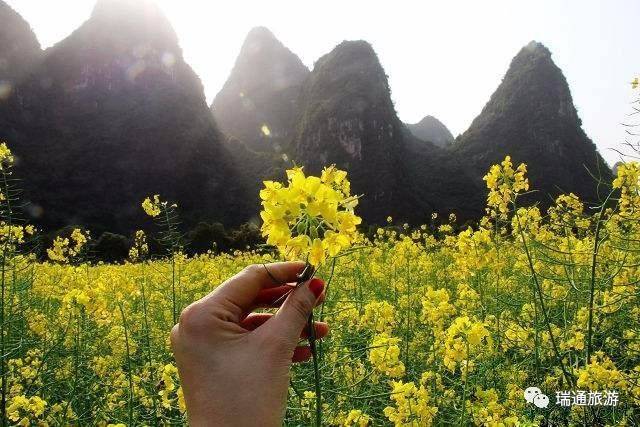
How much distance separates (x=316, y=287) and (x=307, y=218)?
0.21m

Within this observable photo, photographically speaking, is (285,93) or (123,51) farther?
(285,93)

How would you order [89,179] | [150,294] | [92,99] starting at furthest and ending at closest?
[92,99] → [89,179] → [150,294]

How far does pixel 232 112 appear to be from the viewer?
130125 millimetres

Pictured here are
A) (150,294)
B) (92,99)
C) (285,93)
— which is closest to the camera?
(150,294)

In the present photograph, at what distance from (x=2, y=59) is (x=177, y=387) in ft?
299

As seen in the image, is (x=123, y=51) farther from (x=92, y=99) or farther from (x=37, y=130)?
(x=37, y=130)

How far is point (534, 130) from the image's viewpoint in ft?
288

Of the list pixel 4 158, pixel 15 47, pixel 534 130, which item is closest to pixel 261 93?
pixel 15 47

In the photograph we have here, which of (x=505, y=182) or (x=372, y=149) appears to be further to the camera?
(x=372, y=149)

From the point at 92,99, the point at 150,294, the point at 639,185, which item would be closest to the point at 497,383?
the point at 639,185

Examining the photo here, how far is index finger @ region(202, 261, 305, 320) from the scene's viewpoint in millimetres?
1311

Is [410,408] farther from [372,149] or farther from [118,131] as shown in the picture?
[372,149]

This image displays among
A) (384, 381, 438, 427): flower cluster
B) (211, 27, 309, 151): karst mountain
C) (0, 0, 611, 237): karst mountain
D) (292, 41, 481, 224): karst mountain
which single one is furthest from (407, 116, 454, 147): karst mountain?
(384, 381, 438, 427): flower cluster

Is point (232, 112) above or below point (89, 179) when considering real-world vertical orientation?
above
